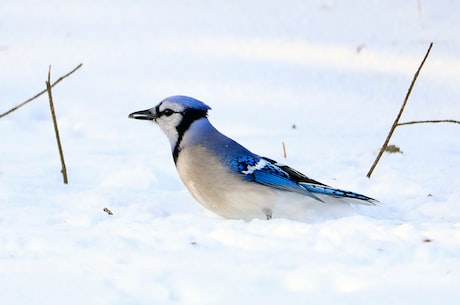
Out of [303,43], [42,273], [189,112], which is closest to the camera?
[42,273]

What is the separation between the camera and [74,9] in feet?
26.5

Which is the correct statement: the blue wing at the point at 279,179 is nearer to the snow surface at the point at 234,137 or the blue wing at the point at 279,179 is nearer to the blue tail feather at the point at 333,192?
the blue tail feather at the point at 333,192

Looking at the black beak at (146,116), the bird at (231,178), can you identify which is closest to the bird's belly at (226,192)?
the bird at (231,178)

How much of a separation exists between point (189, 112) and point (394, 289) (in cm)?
149

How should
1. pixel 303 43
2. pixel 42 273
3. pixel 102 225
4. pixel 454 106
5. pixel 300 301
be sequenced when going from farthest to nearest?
1. pixel 303 43
2. pixel 454 106
3. pixel 102 225
4. pixel 42 273
5. pixel 300 301

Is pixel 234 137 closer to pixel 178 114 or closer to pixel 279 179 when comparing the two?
pixel 178 114

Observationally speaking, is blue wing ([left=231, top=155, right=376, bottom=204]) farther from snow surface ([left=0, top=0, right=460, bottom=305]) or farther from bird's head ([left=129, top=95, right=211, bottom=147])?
bird's head ([left=129, top=95, right=211, bottom=147])

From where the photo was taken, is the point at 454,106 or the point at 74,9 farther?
the point at 74,9

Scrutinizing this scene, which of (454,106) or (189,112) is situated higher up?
(189,112)

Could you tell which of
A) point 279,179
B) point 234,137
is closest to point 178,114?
point 279,179

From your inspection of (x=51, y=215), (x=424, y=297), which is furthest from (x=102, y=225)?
(x=424, y=297)

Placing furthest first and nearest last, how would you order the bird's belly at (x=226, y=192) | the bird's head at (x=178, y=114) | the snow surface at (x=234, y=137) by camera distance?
the bird's head at (x=178, y=114) → the bird's belly at (x=226, y=192) → the snow surface at (x=234, y=137)

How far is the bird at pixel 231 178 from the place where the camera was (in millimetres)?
3781

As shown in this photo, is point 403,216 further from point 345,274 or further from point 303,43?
point 303,43
